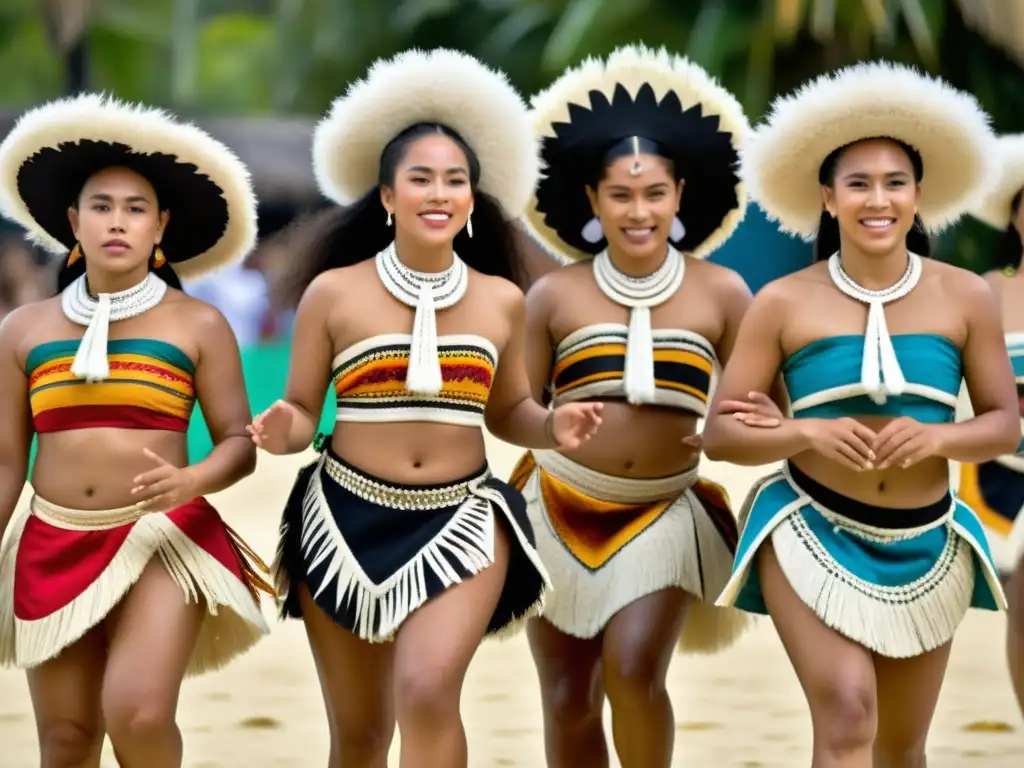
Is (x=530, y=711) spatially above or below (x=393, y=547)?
below

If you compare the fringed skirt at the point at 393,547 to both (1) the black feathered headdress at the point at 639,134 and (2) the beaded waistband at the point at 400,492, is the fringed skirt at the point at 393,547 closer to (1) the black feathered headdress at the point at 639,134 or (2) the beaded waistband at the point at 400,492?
(2) the beaded waistband at the point at 400,492

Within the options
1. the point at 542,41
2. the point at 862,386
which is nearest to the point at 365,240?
the point at 862,386

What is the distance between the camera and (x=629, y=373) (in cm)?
418

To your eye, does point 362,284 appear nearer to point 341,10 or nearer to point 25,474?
point 25,474

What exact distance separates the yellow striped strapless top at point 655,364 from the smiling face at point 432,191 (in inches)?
22.1

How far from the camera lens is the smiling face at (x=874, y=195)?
12.3 ft

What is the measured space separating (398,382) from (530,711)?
2.66 metres

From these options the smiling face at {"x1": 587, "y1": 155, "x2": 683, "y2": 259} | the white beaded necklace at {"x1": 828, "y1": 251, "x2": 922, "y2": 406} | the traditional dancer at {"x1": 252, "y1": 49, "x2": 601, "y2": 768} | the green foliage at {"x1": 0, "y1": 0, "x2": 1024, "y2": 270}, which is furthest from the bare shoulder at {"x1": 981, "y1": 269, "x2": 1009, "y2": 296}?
the green foliage at {"x1": 0, "y1": 0, "x2": 1024, "y2": 270}

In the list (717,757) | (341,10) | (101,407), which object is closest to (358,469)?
(101,407)

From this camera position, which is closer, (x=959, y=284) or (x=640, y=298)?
(x=959, y=284)

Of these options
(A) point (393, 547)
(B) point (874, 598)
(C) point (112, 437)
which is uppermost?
(C) point (112, 437)

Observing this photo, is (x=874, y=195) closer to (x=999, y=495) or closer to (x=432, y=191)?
(x=432, y=191)

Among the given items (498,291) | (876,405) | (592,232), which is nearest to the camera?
(876,405)

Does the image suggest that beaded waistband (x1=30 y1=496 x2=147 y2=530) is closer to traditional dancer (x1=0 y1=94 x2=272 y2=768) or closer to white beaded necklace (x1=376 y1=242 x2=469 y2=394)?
traditional dancer (x1=0 y1=94 x2=272 y2=768)
